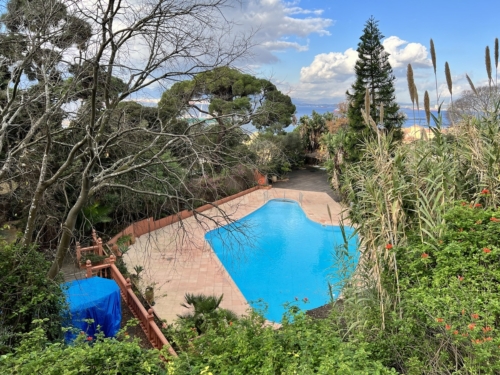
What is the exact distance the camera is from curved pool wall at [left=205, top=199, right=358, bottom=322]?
917 cm

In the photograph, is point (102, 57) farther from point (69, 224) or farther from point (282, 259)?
point (282, 259)

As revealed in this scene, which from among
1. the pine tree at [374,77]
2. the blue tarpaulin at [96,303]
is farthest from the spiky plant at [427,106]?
the pine tree at [374,77]

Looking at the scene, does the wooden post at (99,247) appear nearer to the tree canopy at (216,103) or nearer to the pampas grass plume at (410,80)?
the tree canopy at (216,103)

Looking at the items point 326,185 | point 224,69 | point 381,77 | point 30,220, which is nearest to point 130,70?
point 224,69

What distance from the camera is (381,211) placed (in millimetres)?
3611

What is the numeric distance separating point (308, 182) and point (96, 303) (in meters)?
16.7

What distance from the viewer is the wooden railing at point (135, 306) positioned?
5.73 metres

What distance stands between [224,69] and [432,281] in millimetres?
4151

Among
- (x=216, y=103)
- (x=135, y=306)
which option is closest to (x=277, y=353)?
(x=216, y=103)

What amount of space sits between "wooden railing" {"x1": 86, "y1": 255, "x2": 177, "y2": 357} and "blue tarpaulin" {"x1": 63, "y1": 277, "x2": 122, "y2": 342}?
0.52m

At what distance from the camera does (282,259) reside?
11766 millimetres

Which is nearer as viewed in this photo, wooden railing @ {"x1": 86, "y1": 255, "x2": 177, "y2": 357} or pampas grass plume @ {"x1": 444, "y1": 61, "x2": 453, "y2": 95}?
pampas grass plume @ {"x1": 444, "y1": 61, "x2": 453, "y2": 95}

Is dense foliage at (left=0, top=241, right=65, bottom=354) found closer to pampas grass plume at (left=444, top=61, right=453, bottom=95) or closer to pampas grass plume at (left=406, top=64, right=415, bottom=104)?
pampas grass plume at (left=406, top=64, right=415, bottom=104)

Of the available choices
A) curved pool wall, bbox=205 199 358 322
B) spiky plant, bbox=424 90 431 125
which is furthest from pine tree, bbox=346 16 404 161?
spiky plant, bbox=424 90 431 125
